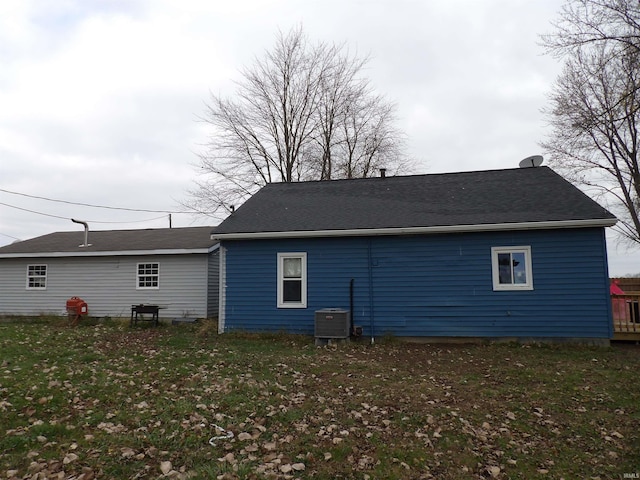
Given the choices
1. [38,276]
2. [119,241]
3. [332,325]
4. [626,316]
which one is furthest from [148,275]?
[626,316]

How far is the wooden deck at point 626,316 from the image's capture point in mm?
11023

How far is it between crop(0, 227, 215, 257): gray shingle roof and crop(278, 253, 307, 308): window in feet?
15.0

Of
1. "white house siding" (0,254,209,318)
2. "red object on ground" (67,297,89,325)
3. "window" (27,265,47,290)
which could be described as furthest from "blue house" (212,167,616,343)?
"window" (27,265,47,290)

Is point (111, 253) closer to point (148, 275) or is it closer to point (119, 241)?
point (148, 275)

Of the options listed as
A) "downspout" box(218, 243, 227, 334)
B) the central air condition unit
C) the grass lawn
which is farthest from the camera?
"downspout" box(218, 243, 227, 334)

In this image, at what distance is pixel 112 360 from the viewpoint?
8.51 metres

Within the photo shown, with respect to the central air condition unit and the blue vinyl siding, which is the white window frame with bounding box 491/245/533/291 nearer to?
the blue vinyl siding

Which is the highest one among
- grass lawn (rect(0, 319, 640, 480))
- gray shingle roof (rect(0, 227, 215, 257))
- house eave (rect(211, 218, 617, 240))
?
gray shingle roof (rect(0, 227, 215, 257))

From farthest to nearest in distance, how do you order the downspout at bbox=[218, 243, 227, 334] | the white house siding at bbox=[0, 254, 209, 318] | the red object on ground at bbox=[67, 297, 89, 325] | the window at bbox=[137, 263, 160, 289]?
the window at bbox=[137, 263, 160, 289] < the white house siding at bbox=[0, 254, 209, 318] < the red object on ground at bbox=[67, 297, 89, 325] < the downspout at bbox=[218, 243, 227, 334]

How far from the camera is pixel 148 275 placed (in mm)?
16047

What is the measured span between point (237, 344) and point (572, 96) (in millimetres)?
20025

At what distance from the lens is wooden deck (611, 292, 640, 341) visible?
11023 millimetres

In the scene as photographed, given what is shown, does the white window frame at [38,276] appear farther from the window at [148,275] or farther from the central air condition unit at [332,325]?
the central air condition unit at [332,325]

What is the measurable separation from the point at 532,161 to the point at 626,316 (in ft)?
19.3
